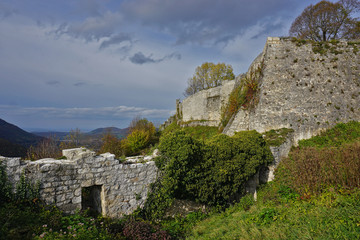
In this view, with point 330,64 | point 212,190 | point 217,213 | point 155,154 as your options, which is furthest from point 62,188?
point 330,64

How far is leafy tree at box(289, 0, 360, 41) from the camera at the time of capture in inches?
922

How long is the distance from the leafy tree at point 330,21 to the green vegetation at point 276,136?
1968 centimetres

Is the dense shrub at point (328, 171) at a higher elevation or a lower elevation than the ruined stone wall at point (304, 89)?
lower

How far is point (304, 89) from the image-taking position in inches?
577

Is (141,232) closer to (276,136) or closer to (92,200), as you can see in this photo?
(92,200)

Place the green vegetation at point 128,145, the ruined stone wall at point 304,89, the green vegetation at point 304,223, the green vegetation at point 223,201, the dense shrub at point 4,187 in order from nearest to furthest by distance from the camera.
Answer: the green vegetation at point 304,223
the green vegetation at point 223,201
the dense shrub at point 4,187
the ruined stone wall at point 304,89
the green vegetation at point 128,145

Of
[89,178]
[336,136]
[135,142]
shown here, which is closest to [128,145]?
[135,142]

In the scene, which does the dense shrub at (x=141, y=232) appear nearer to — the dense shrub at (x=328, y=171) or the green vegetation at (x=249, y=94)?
the dense shrub at (x=328, y=171)

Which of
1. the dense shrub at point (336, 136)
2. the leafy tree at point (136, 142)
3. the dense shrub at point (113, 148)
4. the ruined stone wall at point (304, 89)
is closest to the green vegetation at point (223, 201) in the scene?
the dense shrub at point (336, 136)

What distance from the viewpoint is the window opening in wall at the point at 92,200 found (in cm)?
670

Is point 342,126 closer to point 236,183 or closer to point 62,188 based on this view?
point 236,183

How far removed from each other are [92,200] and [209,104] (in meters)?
21.8

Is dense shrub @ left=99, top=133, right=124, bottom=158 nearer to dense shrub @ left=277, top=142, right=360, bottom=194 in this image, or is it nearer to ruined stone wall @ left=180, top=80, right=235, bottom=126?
ruined stone wall @ left=180, top=80, right=235, bottom=126

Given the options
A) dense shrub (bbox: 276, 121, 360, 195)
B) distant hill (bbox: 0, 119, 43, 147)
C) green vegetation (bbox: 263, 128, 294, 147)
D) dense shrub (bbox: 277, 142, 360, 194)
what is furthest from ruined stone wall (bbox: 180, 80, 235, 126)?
distant hill (bbox: 0, 119, 43, 147)
